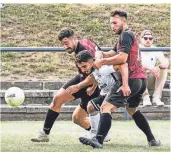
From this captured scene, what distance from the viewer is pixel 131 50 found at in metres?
8.07

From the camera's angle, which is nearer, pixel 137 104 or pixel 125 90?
pixel 125 90

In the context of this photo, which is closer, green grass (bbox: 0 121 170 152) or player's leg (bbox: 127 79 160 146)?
green grass (bbox: 0 121 170 152)

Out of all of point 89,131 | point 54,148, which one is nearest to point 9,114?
point 89,131

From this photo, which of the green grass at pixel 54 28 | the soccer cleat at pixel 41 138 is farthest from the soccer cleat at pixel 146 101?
the soccer cleat at pixel 41 138

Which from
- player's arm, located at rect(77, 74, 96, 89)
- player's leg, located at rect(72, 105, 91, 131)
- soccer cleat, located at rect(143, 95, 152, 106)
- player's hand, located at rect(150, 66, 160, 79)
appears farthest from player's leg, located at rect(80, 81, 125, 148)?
player's hand, located at rect(150, 66, 160, 79)

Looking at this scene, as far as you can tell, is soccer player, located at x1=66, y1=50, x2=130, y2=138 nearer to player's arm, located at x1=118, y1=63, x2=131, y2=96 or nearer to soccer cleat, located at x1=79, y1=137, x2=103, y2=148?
player's arm, located at x1=118, y1=63, x2=131, y2=96

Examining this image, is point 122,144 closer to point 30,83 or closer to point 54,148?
point 54,148

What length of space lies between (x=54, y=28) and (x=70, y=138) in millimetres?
7252

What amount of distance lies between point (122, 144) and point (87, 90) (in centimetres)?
71

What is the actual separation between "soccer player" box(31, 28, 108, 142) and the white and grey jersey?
128 millimetres

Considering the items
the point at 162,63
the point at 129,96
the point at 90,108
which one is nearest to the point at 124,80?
the point at 129,96

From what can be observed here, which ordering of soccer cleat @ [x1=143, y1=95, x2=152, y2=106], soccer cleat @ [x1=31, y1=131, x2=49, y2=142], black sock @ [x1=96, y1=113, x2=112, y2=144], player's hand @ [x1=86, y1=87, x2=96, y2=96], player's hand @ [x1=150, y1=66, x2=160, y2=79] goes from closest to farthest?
1. black sock @ [x1=96, y1=113, x2=112, y2=144]
2. player's hand @ [x1=86, y1=87, x2=96, y2=96]
3. soccer cleat @ [x1=31, y1=131, x2=49, y2=142]
4. soccer cleat @ [x1=143, y1=95, x2=152, y2=106]
5. player's hand @ [x1=150, y1=66, x2=160, y2=79]

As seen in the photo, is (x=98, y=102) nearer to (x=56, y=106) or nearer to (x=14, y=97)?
(x=56, y=106)

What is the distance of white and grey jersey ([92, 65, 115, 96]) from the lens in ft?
26.7
